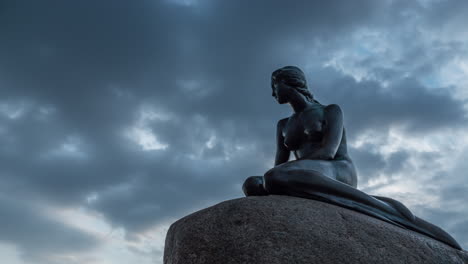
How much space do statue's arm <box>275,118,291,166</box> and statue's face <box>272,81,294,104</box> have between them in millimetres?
419

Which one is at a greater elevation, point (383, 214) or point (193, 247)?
point (383, 214)

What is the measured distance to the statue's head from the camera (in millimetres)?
6656

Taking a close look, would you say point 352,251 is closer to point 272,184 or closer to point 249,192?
point 272,184

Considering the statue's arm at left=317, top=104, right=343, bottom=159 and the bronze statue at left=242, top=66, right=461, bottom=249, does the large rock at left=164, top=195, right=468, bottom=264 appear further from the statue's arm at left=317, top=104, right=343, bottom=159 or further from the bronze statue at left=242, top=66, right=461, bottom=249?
the statue's arm at left=317, top=104, right=343, bottom=159

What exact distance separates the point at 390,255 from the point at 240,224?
1445mm

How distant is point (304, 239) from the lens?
3900mm

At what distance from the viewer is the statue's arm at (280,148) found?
6.87 m

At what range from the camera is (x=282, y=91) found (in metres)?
6.64

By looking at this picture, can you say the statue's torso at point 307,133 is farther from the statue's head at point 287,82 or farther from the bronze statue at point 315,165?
the statue's head at point 287,82

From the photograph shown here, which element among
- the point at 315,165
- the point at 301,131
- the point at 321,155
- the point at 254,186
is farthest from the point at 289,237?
the point at 301,131

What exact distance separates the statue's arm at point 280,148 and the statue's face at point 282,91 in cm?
42

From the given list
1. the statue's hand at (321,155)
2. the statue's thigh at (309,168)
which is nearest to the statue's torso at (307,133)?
the statue's hand at (321,155)

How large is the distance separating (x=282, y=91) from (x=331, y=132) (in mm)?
1075

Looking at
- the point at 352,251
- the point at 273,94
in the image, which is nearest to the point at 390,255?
the point at 352,251
